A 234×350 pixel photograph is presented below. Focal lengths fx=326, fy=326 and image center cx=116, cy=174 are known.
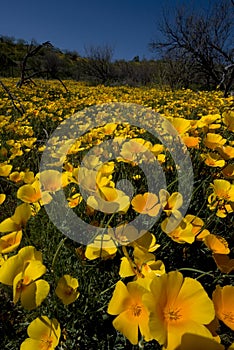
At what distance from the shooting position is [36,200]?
1.27 meters

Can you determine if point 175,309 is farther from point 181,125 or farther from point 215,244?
point 181,125

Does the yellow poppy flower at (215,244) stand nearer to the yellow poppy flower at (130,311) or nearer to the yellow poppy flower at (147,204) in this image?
the yellow poppy flower at (147,204)

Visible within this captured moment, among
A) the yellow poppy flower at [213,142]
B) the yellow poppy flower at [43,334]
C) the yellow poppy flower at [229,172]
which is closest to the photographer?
the yellow poppy flower at [43,334]

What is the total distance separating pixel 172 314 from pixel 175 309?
0.07ft

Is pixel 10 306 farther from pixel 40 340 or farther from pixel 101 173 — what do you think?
pixel 101 173

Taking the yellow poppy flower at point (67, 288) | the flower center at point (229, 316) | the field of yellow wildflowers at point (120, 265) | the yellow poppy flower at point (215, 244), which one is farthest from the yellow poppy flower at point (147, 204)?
the flower center at point (229, 316)

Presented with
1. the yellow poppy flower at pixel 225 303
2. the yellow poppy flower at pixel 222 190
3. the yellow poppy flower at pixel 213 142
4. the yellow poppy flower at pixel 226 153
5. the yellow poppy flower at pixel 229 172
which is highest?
the yellow poppy flower at pixel 213 142

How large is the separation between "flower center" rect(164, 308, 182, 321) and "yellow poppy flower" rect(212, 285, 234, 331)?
0.12 meters

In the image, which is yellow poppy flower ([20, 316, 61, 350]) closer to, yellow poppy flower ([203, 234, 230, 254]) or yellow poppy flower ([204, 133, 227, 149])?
yellow poppy flower ([203, 234, 230, 254])

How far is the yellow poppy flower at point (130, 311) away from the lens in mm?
832

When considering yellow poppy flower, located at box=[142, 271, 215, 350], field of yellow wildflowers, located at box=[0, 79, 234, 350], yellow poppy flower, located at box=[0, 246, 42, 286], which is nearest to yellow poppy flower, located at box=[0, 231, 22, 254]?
field of yellow wildflowers, located at box=[0, 79, 234, 350]

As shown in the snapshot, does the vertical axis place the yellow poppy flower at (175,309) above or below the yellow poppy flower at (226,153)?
below

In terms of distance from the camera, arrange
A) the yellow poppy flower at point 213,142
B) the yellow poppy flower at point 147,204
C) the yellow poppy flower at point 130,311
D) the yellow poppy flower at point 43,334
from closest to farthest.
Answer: the yellow poppy flower at point 130,311
the yellow poppy flower at point 43,334
the yellow poppy flower at point 147,204
the yellow poppy flower at point 213,142

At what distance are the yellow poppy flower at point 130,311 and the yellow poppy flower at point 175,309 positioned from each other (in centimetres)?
6
